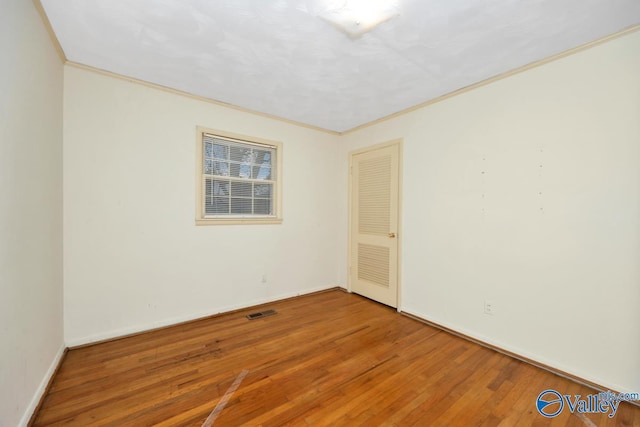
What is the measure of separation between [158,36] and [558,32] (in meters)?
2.94

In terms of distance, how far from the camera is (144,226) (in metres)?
2.63

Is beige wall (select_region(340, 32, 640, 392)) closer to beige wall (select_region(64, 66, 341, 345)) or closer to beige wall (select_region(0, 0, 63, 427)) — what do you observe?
beige wall (select_region(64, 66, 341, 345))

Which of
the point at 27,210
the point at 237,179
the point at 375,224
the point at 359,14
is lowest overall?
the point at 375,224

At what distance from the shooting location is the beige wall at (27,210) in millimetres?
1305

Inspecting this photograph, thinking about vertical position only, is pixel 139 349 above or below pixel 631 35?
below

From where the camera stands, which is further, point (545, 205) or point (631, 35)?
point (545, 205)

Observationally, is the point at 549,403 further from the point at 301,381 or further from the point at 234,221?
the point at 234,221

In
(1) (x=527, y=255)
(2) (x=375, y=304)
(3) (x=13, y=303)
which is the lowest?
(2) (x=375, y=304)

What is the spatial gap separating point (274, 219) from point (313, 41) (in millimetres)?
2213

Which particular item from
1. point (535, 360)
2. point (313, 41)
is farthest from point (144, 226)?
point (535, 360)

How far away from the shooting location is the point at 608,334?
1.84 m

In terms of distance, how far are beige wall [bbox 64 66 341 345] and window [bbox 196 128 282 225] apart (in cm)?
11

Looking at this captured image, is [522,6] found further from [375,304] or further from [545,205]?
[375,304]

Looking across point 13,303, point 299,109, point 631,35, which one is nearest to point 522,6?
point 631,35
